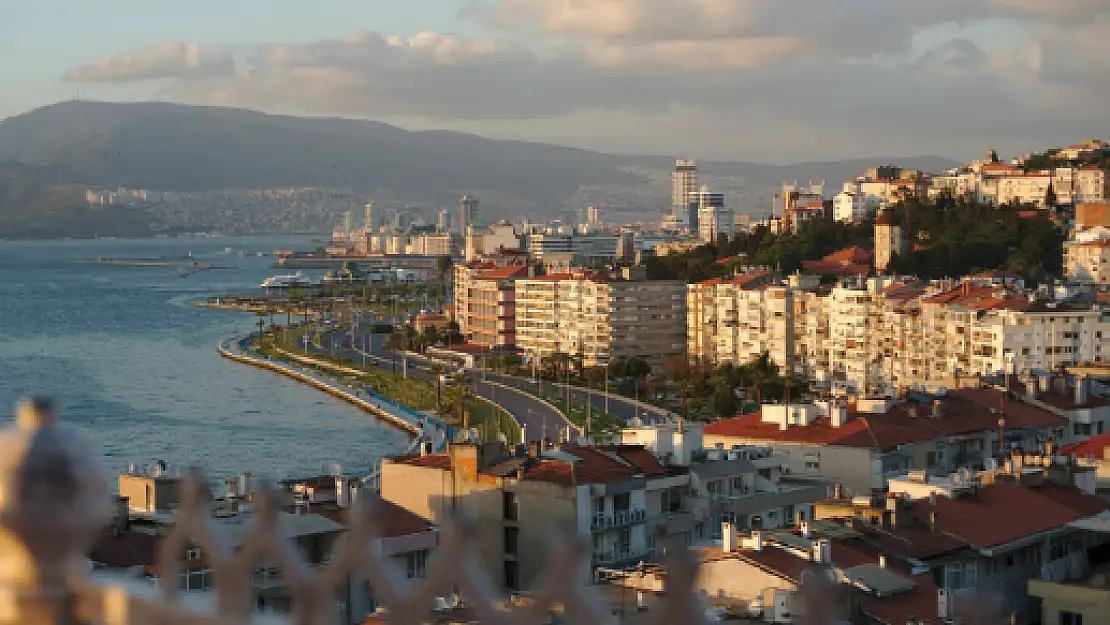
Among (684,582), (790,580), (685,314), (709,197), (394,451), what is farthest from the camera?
(709,197)

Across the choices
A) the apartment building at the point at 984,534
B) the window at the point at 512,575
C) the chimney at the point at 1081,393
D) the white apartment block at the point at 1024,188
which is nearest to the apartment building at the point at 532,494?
the window at the point at 512,575

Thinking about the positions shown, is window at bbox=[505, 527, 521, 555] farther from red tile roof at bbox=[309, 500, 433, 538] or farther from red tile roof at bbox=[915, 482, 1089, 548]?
red tile roof at bbox=[915, 482, 1089, 548]

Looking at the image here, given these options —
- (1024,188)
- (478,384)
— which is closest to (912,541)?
(478,384)

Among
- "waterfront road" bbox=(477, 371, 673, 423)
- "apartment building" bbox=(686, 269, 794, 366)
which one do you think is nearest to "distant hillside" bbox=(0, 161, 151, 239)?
"apartment building" bbox=(686, 269, 794, 366)

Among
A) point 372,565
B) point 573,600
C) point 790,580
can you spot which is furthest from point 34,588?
point 790,580

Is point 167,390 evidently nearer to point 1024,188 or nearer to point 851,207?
point 851,207

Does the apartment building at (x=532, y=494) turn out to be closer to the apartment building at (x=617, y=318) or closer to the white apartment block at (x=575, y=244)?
the apartment building at (x=617, y=318)

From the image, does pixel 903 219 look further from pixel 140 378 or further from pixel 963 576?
pixel 963 576
